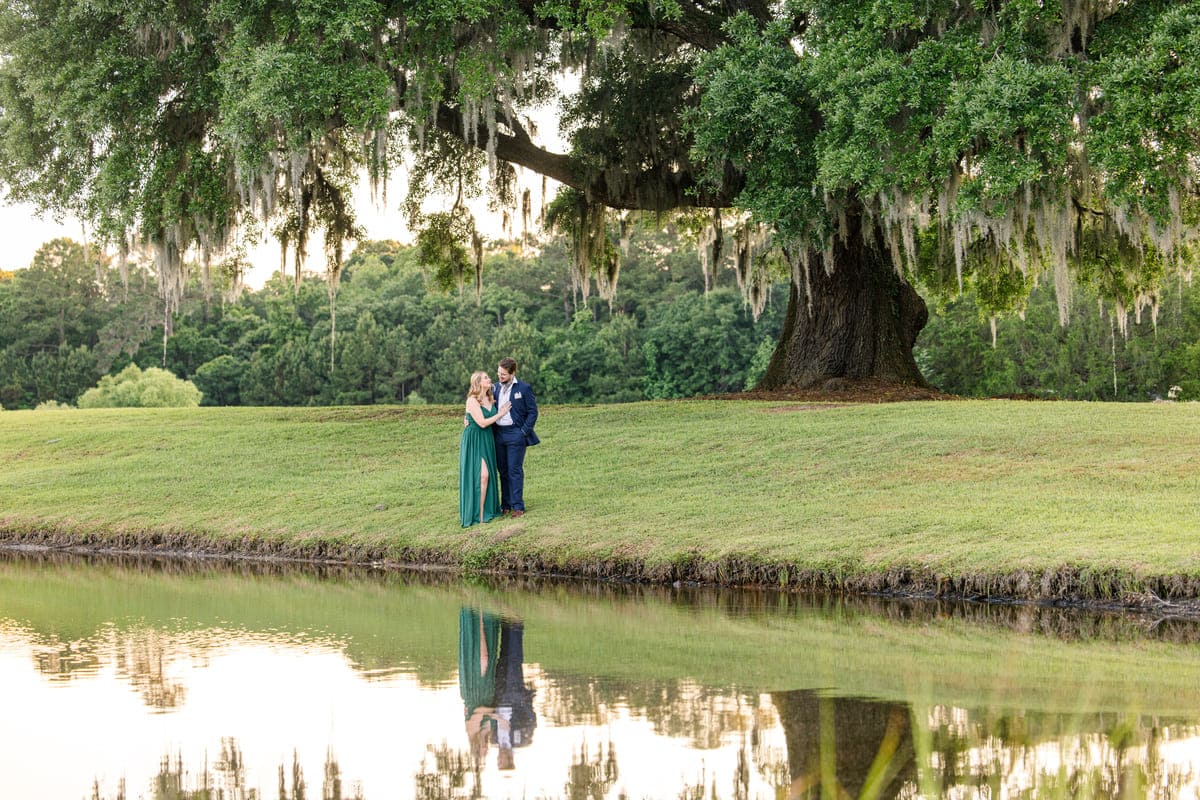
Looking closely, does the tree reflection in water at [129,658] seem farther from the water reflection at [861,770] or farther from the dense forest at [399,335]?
the dense forest at [399,335]

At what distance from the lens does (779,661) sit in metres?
8.50

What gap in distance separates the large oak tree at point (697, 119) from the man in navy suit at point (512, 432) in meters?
5.40

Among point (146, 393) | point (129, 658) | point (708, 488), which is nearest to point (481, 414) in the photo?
point (708, 488)

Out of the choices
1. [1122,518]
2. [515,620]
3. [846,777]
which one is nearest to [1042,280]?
[1122,518]

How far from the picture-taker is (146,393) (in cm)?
7281

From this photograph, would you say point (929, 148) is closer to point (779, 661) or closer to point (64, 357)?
point (779, 661)

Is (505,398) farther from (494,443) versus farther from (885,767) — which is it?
(885,767)

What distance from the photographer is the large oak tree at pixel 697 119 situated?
1678cm

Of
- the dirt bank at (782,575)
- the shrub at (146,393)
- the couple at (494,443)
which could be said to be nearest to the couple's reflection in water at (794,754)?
the dirt bank at (782,575)

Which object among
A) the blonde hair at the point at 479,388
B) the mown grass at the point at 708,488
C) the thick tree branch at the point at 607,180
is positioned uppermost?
the thick tree branch at the point at 607,180

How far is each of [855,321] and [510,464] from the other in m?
10.9

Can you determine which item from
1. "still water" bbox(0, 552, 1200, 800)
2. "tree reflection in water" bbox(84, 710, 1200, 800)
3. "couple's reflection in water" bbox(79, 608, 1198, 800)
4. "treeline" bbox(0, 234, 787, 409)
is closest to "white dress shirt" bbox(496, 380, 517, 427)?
"still water" bbox(0, 552, 1200, 800)

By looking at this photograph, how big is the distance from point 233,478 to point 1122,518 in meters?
13.3

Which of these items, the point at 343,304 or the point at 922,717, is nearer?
the point at 922,717
